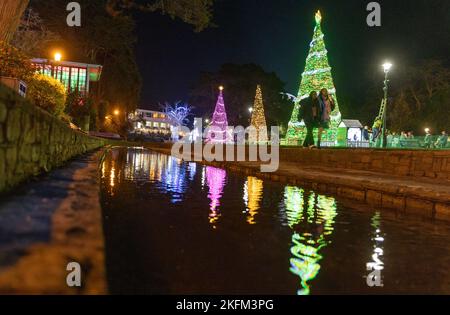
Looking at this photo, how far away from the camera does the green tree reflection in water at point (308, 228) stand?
11.8 feet

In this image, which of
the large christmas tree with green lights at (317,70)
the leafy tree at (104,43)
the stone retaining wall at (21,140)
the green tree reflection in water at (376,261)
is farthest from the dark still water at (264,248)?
the leafy tree at (104,43)

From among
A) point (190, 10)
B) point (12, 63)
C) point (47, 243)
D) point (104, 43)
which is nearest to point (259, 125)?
point (104, 43)

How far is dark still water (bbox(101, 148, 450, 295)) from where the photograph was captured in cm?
321

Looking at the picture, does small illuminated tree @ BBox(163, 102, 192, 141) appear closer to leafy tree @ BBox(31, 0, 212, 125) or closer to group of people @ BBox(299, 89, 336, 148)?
leafy tree @ BBox(31, 0, 212, 125)

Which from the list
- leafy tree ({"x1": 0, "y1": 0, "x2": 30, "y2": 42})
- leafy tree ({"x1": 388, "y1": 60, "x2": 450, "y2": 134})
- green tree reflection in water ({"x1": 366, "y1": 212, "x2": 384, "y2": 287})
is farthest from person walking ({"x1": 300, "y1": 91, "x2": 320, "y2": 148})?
leafy tree ({"x1": 388, "y1": 60, "x2": 450, "y2": 134})

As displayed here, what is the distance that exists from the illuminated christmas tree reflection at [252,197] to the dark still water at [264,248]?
0.03 metres

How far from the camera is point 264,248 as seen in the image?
13.8 feet

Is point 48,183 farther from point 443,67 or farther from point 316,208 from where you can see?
point 443,67

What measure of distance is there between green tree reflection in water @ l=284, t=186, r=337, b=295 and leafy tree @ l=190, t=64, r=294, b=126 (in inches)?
2466

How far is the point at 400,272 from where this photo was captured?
12.0 feet

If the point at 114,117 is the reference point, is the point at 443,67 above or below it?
above

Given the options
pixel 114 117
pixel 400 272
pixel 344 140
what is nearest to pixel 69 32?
pixel 114 117

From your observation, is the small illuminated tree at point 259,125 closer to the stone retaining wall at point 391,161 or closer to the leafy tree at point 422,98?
the leafy tree at point 422,98
